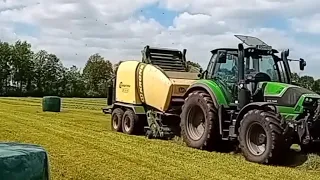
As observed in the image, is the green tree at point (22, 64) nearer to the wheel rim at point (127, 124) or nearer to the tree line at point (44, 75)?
the tree line at point (44, 75)

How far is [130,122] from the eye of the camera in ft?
50.0

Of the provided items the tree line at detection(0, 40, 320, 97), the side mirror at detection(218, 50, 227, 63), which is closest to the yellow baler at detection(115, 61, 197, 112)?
the side mirror at detection(218, 50, 227, 63)

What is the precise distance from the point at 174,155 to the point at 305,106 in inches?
103

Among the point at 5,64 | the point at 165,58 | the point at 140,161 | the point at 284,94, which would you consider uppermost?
the point at 5,64

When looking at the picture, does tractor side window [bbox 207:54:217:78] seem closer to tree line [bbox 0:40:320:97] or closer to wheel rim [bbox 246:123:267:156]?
wheel rim [bbox 246:123:267:156]

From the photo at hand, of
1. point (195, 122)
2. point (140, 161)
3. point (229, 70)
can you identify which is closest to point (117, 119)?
point (195, 122)

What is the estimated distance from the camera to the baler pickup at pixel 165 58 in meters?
15.4

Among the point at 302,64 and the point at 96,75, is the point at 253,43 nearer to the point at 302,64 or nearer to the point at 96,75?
the point at 302,64

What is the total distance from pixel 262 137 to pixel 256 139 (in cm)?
24

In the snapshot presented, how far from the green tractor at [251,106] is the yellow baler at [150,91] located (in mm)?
1083

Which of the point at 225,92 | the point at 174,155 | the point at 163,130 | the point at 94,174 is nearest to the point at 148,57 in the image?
the point at 163,130

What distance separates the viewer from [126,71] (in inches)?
620

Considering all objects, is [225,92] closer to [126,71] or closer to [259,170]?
[259,170]

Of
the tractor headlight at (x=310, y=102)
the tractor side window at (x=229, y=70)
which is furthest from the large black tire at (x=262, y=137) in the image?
the tractor side window at (x=229, y=70)
